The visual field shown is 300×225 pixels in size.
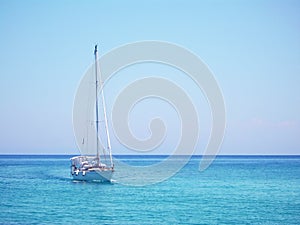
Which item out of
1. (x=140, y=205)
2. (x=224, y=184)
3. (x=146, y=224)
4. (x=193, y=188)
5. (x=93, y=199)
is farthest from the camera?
(x=224, y=184)

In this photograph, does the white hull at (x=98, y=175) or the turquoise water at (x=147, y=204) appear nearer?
the turquoise water at (x=147, y=204)

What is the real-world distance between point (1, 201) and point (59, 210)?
28.1ft

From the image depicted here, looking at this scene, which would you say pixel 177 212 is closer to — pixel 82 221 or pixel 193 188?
pixel 82 221

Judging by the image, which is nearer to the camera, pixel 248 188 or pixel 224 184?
pixel 248 188

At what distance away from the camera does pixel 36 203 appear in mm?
48094

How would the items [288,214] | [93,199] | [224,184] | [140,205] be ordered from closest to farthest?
[288,214]
[140,205]
[93,199]
[224,184]

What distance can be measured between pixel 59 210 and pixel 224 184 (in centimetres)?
3169

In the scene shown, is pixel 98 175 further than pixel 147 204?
Yes

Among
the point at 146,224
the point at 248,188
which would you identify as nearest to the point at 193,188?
the point at 248,188

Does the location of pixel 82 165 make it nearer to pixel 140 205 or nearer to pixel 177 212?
pixel 140 205

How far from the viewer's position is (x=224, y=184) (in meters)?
69.9

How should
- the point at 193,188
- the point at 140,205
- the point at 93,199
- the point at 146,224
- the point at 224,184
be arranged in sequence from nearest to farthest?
the point at 146,224 → the point at 140,205 → the point at 93,199 → the point at 193,188 → the point at 224,184

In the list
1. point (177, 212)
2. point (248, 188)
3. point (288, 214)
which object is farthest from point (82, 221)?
point (248, 188)

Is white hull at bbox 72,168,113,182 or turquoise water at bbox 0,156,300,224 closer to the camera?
turquoise water at bbox 0,156,300,224
